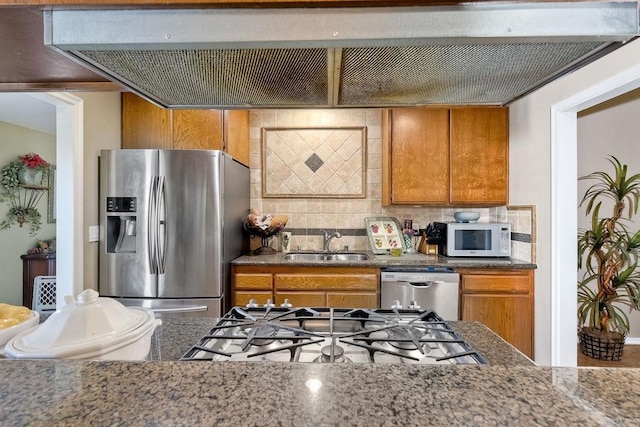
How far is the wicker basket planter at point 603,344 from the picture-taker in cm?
258

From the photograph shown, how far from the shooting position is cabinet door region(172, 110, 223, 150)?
2.56 meters

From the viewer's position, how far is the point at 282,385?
0.51m

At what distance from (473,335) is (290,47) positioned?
0.99 metres

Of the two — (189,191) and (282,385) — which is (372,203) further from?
(282,385)

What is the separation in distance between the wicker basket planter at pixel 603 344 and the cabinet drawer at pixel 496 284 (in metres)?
0.80

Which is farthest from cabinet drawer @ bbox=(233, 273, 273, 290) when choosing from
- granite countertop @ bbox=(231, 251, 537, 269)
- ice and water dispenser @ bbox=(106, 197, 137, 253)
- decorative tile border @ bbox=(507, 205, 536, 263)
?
decorative tile border @ bbox=(507, 205, 536, 263)

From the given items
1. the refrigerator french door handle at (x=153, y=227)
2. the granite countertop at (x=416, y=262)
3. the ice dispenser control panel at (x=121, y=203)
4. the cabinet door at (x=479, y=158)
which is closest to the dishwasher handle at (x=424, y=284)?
the granite countertop at (x=416, y=262)

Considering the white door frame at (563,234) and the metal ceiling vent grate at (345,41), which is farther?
the white door frame at (563,234)

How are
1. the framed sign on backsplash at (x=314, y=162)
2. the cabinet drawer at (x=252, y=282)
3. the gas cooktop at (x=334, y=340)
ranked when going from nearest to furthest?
the gas cooktop at (x=334, y=340) → the cabinet drawer at (x=252, y=282) → the framed sign on backsplash at (x=314, y=162)

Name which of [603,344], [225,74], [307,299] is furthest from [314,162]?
[603,344]

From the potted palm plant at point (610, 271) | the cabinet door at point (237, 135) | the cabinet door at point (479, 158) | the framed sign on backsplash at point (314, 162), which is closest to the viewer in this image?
the potted palm plant at point (610, 271)

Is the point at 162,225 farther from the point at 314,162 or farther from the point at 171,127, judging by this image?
the point at 314,162

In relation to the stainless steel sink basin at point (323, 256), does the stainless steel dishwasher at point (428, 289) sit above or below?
below

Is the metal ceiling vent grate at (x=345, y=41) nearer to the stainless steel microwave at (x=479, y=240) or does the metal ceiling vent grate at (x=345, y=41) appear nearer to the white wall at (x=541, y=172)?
the white wall at (x=541, y=172)
